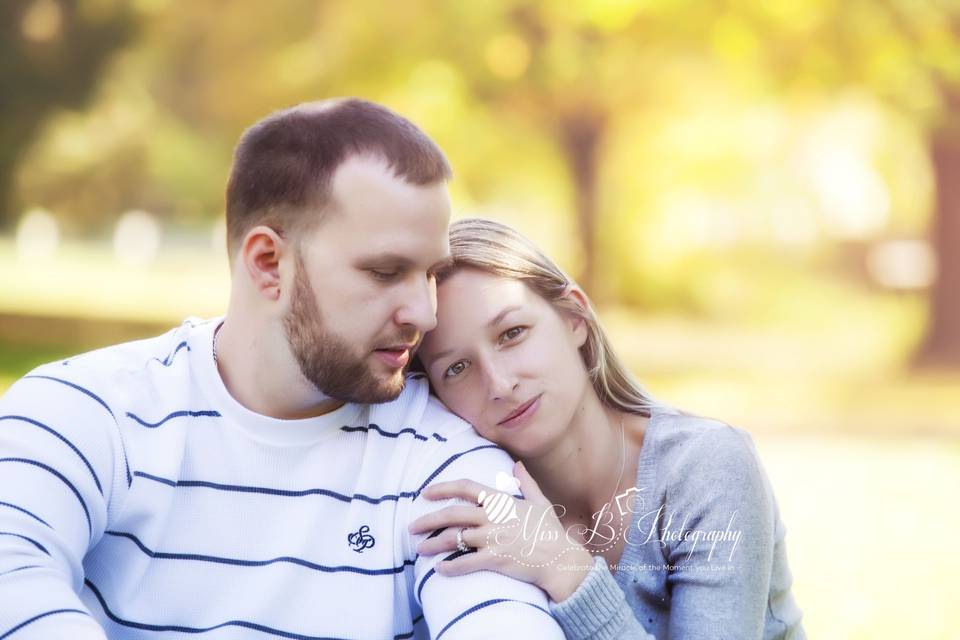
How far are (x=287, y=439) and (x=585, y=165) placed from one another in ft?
35.1

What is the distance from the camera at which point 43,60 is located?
39.7ft

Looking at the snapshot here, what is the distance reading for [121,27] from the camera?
1266 cm

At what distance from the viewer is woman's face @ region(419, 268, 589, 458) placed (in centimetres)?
262

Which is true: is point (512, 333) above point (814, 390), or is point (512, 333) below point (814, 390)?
above

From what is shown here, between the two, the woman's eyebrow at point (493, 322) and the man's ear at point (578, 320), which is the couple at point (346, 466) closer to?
the woman's eyebrow at point (493, 322)

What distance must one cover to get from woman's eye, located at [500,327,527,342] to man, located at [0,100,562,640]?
0.29 m

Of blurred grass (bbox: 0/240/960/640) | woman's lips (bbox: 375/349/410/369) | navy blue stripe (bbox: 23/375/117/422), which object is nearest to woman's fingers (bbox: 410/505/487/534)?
woman's lips (bbox: 375/349/410/369)

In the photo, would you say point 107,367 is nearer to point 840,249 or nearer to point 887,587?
point 887,587

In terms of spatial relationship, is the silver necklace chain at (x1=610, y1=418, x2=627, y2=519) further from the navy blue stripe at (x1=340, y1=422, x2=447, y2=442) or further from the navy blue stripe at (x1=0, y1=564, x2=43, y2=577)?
the navy blue stripe at (x1=0, y1=564, x2=43, y2=577)

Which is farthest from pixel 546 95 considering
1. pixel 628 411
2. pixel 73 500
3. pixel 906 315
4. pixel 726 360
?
pixel 73 500

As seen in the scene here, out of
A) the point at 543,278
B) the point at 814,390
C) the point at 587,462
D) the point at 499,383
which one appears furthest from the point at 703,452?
the point at 814,390

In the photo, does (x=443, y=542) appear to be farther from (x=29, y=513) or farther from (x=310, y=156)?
(x=310, y=156)

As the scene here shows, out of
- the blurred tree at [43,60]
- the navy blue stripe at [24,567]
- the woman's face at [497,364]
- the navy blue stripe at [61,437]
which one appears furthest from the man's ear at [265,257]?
the blurred tree at [43,60]

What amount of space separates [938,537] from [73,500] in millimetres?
6039
